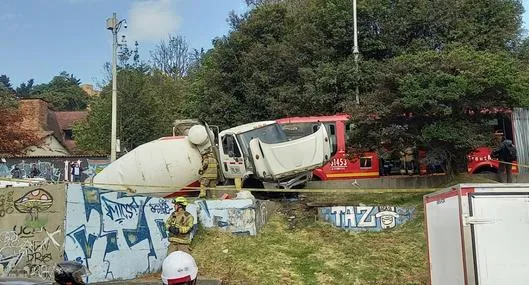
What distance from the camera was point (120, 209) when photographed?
1215 cm

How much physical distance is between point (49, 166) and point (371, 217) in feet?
73.4

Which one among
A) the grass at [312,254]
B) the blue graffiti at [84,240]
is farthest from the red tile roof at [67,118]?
the blue graffiti at [84,240]

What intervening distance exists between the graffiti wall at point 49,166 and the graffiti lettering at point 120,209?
18327 mm

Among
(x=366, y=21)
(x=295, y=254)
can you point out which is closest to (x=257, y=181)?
(x=295, y=254)

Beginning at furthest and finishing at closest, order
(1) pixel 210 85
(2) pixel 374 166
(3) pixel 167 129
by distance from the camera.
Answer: (3) pixel 167 129 < (1) pixel 210 85 < (2) pixel 374 166

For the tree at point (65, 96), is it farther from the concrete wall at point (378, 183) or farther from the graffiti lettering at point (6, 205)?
the graffiti lettering at point (6, 205)

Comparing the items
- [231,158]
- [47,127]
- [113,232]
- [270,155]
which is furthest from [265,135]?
[47,127]

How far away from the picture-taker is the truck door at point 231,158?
53.7 ft

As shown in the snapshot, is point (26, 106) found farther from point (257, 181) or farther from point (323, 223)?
point (323, 223)

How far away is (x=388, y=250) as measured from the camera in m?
12.6

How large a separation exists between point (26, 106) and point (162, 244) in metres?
38.5

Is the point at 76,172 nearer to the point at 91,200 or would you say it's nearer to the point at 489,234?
the point at 91,200

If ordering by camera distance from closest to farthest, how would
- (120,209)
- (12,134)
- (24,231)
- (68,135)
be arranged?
(24,231), (120,209), (12,134), (68,135)

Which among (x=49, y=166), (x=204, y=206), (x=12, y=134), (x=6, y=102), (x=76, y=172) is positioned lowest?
(x=204, y=206)
